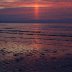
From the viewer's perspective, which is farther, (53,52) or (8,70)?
(53,52)

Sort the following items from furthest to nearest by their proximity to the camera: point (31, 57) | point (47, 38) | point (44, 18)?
point (44, 18) < point (47, 38) < point (31, 57)

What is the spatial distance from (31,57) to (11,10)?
46.1 m

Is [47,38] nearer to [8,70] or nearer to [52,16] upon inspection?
[8,70]

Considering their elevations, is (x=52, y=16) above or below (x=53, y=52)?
below

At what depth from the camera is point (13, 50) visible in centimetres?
1947

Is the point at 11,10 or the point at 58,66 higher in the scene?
the point at 58,66

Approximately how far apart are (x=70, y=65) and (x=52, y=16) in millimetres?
38871

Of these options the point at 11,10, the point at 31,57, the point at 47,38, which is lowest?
the point at 11,10

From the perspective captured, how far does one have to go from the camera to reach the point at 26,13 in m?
59.1

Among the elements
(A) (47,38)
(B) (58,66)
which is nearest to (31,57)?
(B) (58,66)

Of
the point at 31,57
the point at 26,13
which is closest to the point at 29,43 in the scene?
the point at 31,57

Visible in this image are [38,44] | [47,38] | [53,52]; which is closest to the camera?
[53,52]

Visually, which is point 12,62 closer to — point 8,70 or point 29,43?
point 8,70

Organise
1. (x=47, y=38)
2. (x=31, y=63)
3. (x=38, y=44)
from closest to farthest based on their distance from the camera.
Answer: (x=31, y=63), (x=38, y=44), (x=47, y=38)
